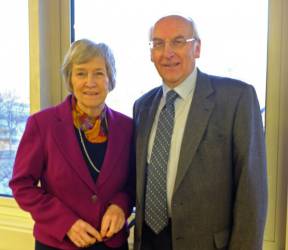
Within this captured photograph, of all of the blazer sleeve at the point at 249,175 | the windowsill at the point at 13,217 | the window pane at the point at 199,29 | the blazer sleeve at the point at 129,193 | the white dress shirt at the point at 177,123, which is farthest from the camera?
the windowsill at the point at 13,217

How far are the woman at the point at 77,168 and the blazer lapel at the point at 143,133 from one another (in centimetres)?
9

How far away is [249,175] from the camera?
136 centimetres

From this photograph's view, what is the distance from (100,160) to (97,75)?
324 mm

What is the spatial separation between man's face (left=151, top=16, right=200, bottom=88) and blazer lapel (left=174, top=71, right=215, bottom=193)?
0.33ft

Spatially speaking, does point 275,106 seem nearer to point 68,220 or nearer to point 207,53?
point 207,53

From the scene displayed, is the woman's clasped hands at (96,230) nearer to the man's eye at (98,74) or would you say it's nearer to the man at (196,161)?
the man at (196,161)

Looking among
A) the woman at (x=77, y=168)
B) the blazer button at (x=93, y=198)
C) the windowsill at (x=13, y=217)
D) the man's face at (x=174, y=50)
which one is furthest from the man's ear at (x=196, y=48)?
the windowsill at (x=13, y=217)

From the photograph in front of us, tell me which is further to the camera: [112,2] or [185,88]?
[112,2]

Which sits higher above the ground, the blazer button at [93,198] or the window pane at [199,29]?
the window pane at [199,29]

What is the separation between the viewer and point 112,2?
6.99 feet

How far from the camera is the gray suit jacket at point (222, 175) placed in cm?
137

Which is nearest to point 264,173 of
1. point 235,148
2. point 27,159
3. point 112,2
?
point 235,148

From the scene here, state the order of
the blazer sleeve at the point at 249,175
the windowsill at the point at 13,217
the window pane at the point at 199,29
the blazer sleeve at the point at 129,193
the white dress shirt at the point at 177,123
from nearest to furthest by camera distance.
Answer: the blazer sleeve at the point at 249,175 < the white dress shirt at the point at 177,123 < the blazer sleeve at the point at 129,193 < the window pane at the point at 199,29 < the windowsill at the point at 13,217

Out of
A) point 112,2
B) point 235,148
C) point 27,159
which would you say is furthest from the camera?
point 112,2
